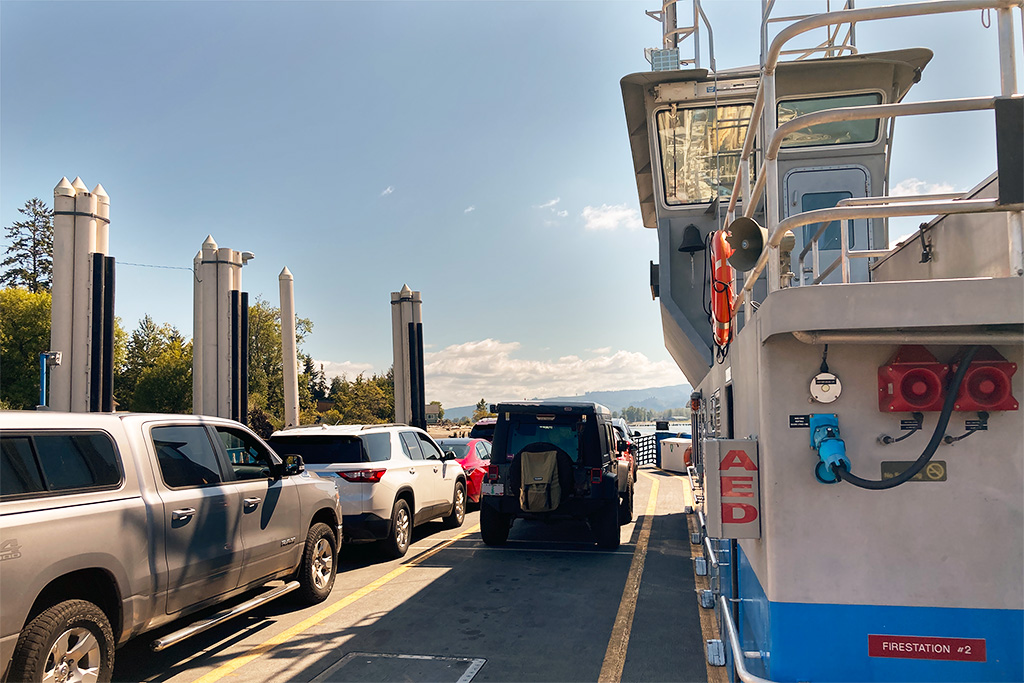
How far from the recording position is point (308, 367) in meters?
80.0

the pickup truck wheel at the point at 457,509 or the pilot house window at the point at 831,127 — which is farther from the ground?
the pilot house window at the point at 831,127

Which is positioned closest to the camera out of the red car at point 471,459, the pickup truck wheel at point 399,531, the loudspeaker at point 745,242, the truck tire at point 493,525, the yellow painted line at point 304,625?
the loudspeaker at point 745,242

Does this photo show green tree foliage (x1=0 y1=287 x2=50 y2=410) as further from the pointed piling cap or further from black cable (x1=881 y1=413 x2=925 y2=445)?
black cable (x1=881 y1=413 x2=925 y2=445)

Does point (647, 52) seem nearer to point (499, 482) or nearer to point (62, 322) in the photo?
point (499, 482)

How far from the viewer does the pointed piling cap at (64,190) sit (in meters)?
17.3

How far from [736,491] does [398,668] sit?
3259 mm

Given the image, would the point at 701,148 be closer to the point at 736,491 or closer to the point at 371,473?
the point at 371,473

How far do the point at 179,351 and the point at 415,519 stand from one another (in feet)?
156

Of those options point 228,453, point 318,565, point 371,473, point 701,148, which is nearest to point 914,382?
point 228,453

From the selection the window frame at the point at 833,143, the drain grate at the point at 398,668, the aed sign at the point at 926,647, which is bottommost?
the drain grate at the point at 398,668

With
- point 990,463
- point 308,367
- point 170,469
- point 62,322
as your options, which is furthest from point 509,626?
point 308,367

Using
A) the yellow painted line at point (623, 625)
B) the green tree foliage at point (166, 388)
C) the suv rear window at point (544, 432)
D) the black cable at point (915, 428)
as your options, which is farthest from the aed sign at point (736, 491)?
the green tree foliage at point (166, 388)

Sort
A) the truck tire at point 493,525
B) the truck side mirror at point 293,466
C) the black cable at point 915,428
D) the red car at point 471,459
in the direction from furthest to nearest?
the red car at point 471,459
the truck tire at point 493,525
the truck side mirror at point 293,466
the black cable at point 915,428

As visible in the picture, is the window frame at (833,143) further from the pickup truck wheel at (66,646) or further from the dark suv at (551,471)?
the pickup truck wheel at (66,646)
